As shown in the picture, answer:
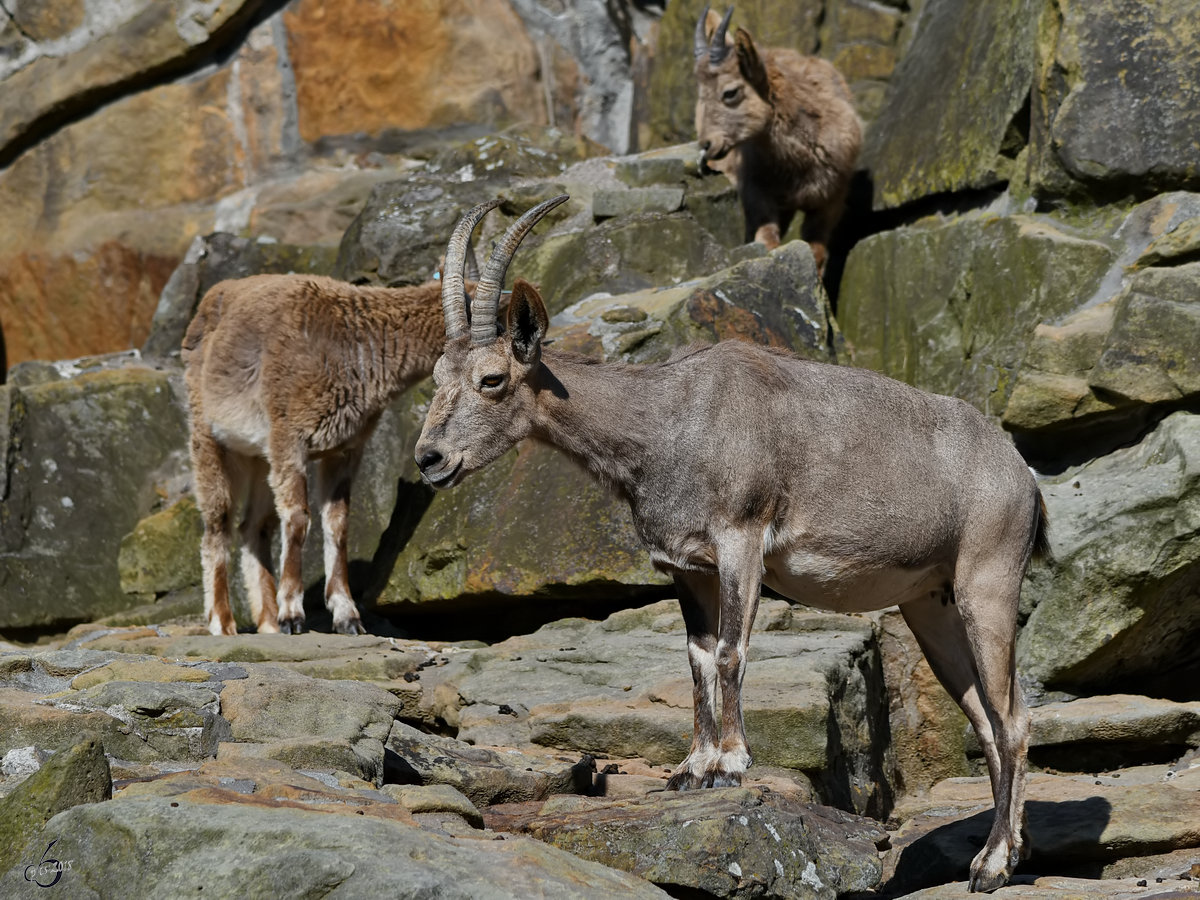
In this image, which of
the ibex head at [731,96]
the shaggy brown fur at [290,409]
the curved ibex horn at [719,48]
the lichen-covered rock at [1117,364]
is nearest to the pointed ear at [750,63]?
the ibex head at [731,96]

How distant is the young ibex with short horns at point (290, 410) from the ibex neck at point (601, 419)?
405 centimetres

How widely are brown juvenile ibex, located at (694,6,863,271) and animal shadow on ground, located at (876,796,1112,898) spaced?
6.04m

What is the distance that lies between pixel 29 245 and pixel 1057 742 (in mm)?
10978

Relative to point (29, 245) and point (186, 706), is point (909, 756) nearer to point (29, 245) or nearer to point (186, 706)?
point (186, 706)

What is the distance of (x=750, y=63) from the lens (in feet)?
38.2

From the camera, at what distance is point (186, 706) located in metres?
5.61

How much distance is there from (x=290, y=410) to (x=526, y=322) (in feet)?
14.2

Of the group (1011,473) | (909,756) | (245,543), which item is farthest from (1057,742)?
(245,543)

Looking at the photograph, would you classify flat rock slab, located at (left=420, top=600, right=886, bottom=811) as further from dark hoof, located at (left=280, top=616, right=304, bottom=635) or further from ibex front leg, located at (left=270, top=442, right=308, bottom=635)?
ibex front leg, located at (left=270, top=442, right=308, bottom=635)

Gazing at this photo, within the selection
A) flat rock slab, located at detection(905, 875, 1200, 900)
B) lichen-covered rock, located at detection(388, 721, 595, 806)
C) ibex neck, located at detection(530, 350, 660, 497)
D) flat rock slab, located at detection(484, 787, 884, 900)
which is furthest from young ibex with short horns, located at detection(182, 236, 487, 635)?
flat rock slab, located at detection(905, 875, 1200, 900)

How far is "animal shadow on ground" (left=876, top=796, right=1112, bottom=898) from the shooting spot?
5859 mm

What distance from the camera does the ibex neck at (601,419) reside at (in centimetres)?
588

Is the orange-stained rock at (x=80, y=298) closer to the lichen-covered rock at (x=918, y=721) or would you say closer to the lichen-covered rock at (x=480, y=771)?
the lichen-covered rock at (x=918, y=721)

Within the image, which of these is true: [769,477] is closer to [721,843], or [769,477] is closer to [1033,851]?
[721,843]
